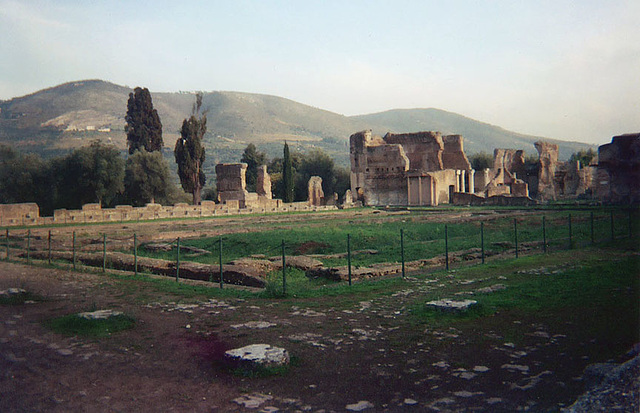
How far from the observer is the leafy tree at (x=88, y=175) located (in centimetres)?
4075

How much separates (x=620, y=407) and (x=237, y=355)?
3.66 meters

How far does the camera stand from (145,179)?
4691cm

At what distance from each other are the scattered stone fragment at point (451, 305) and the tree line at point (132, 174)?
39116 mm

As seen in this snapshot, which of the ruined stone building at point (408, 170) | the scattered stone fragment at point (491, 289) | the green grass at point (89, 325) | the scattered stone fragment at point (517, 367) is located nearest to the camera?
the scattered stone fragment at point (517, 367)

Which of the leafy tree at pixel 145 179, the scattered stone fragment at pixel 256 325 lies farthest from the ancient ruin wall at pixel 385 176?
the scattered stone fragment at pixel 256 325

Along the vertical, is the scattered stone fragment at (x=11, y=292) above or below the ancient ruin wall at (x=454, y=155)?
below

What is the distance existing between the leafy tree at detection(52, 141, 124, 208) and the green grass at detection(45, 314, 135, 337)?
36752mm

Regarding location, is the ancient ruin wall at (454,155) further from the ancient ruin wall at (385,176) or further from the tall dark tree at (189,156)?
the tall dark tree at (189,156)

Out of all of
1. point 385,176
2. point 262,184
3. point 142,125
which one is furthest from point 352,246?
point 142,125

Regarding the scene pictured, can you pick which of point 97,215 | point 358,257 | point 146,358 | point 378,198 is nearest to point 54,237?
point 97,215

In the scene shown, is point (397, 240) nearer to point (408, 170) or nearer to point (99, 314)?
point (99, 314)

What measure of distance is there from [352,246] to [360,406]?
13.7m

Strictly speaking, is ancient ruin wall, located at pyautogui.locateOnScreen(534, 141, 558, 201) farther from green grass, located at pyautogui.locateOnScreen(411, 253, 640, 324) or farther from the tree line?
green grass, located at pyautogui.locateOnScreen(411, 253, 640, 324)

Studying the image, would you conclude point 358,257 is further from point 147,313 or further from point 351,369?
point 351,369
